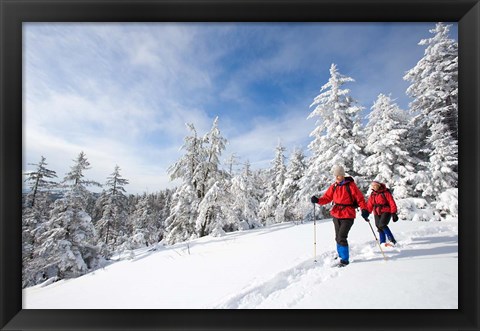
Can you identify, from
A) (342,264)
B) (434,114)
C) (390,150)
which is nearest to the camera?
(342,264)

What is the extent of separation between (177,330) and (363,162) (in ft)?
33.6

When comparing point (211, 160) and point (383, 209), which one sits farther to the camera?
point (211, 160)

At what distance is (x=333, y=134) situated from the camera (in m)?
11.2

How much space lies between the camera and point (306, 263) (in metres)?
3.76

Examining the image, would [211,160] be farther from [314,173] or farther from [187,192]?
[314,173]

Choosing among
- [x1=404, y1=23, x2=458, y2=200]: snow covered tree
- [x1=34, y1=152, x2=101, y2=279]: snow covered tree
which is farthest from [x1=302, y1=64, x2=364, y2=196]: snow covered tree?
[x1=34, y1=152, x2=101, y2=279]: snow covered tree

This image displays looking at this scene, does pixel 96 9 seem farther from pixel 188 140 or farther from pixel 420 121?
pixel 420 121

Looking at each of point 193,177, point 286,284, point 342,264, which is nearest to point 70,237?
point 193,177

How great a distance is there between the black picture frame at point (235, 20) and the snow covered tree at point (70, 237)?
8611 millimetres

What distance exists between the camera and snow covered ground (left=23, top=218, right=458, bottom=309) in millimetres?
2910

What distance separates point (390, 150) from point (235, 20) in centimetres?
1008

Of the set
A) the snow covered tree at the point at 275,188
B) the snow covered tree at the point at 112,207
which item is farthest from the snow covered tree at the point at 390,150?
the snow covered tree at the point at 112,207

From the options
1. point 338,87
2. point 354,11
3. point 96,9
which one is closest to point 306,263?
point 354,11

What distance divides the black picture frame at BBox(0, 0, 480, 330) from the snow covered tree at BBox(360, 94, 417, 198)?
712 cm
